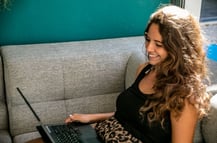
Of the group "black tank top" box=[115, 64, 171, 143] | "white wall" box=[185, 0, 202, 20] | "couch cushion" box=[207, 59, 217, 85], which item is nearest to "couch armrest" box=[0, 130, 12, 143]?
"black tank top" box=[115, 64, 171, 143]

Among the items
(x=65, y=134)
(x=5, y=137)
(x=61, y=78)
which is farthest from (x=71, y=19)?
(x=65, y=134)

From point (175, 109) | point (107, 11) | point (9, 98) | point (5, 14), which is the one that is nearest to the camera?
point (175, 109)

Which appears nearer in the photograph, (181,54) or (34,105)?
(181,54)

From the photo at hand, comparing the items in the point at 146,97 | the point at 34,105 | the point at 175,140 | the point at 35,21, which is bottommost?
the point at 34,105

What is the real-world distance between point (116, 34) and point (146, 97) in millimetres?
1052

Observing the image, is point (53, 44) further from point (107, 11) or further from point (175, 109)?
point (175, 109)

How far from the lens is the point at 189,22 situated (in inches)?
57.4

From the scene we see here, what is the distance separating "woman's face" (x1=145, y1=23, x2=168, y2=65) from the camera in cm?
144

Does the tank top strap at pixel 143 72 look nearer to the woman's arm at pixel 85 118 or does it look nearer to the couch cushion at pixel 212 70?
the woman's arm at pixel 85 118

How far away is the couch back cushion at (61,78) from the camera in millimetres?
2023

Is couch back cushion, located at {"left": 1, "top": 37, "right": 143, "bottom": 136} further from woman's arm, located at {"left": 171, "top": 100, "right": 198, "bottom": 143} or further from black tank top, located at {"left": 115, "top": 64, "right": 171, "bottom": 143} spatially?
woman's arm, located at {"left": 171, "top": 100, "right": 198, "bottom": 143}

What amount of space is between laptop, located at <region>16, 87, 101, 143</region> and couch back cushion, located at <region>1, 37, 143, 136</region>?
413 millimetres

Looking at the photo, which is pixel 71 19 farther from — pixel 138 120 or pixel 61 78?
pixel 138 120

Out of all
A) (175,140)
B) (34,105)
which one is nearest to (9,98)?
(34,105)
